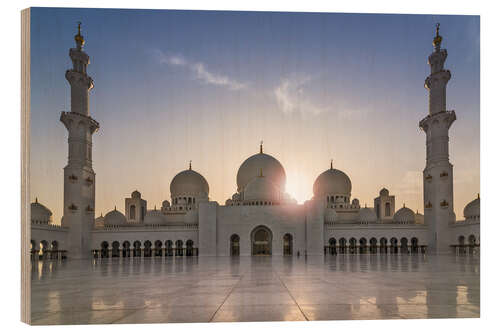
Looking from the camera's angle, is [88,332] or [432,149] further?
[432,149]

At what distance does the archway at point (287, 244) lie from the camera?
31.8 metres

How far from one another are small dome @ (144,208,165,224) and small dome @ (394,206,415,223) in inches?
647

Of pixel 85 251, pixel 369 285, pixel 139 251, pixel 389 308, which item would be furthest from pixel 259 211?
pixel 389 308

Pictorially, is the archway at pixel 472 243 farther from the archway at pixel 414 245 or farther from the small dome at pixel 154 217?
the small dome at pixel 154 217

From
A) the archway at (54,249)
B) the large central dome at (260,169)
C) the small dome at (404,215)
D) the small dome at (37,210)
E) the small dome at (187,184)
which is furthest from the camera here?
the small dome at (187,184)

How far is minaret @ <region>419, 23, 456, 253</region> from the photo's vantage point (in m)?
28.1

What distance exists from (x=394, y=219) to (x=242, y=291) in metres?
28.3

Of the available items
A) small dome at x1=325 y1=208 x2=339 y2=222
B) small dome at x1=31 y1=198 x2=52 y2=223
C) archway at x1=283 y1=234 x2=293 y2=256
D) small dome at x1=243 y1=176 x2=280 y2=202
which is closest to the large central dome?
small dome at x1=243 y1=176 x2=280 y2=202

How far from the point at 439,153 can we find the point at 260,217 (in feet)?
39.5

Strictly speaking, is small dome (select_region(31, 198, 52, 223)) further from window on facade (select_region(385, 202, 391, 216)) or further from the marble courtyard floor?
window on facade (select_region(385, 202, 391, 216))

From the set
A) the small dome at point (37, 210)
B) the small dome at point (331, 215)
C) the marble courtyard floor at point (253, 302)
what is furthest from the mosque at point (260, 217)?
the marble courtyard floor at point (253, 302)

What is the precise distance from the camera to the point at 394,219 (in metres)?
33.2

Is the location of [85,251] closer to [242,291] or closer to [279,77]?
[279,77]

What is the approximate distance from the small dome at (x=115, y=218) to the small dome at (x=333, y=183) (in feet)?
48.6
